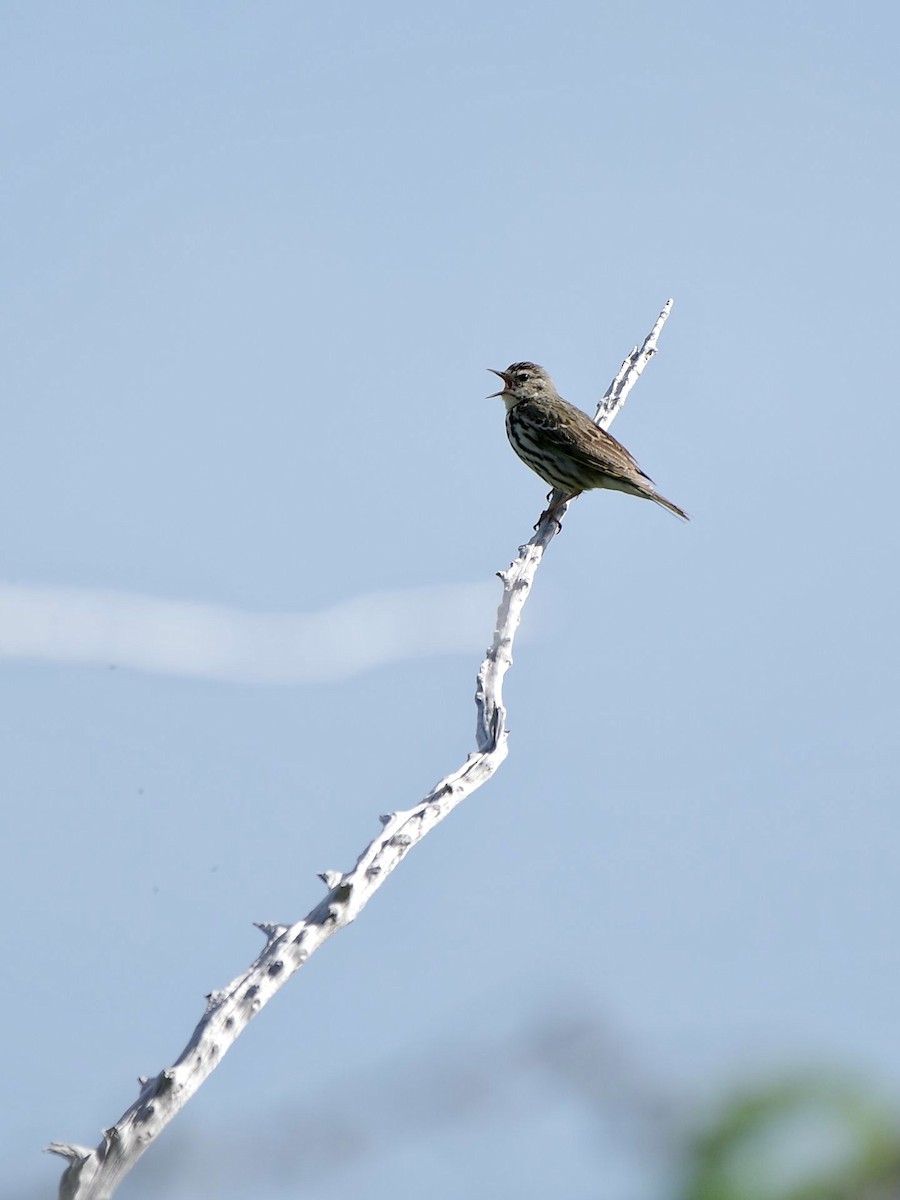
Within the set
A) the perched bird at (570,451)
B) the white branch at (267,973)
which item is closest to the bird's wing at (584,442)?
the perched bird at (570,451)

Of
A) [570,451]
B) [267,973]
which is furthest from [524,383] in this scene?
[267,973]

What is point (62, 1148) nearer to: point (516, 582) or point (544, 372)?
point (516, 582)

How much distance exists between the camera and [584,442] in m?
17.8

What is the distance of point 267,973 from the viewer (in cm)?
628

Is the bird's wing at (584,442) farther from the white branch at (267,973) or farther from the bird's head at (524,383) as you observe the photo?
the white branch at (267,973)

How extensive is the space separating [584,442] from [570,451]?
248 millimetres

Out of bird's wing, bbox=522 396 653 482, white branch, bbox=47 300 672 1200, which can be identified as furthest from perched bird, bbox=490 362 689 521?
white branch, bbox=47 300 672 1200

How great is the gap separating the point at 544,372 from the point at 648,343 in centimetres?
593

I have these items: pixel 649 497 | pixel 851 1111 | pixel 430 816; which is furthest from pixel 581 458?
pixel 851 1111

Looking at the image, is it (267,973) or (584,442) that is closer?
(267,973)

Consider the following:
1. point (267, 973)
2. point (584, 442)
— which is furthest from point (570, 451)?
point (267, 973)

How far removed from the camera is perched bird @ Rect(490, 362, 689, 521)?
1772 cm

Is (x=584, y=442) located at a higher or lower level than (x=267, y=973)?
higher

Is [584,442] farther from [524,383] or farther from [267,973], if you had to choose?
[267,973]
